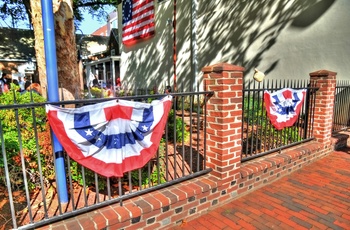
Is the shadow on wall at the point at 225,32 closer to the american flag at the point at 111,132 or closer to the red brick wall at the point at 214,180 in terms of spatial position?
the red brick wall at the point at 214,180

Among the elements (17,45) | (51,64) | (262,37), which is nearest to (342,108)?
(262,37)

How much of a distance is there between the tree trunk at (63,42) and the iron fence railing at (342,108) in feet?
19.8

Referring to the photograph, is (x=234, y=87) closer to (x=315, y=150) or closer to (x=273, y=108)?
(x=273, y=108)

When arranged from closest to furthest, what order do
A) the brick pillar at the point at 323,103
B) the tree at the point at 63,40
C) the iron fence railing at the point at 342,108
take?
1. the tree at the point at 63,40
2. the brick pillar at the point at 323,103
3. the iron fence railing at the point at 342,108

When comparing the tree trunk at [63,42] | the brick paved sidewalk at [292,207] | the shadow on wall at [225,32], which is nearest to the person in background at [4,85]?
the tree trunk at [63,42]

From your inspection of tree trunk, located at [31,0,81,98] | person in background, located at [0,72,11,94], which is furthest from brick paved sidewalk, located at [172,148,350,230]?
person in background, located at [0,72,11,94]

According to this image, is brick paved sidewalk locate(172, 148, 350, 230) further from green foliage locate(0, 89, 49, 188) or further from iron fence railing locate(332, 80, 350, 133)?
iron fence railing locate(332, 80, 350, 133)

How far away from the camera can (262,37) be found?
28.3 ft

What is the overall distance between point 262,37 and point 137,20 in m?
8.29

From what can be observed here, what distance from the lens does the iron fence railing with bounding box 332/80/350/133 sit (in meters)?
6.09

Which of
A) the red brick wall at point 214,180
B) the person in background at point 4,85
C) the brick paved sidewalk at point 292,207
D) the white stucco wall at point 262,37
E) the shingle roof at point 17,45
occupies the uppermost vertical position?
the shingle roof at point 17,45

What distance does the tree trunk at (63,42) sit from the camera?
3697mm

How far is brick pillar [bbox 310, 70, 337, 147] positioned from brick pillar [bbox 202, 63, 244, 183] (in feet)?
7.98

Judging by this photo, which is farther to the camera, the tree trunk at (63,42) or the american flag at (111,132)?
the tree trunk at (63,42)
